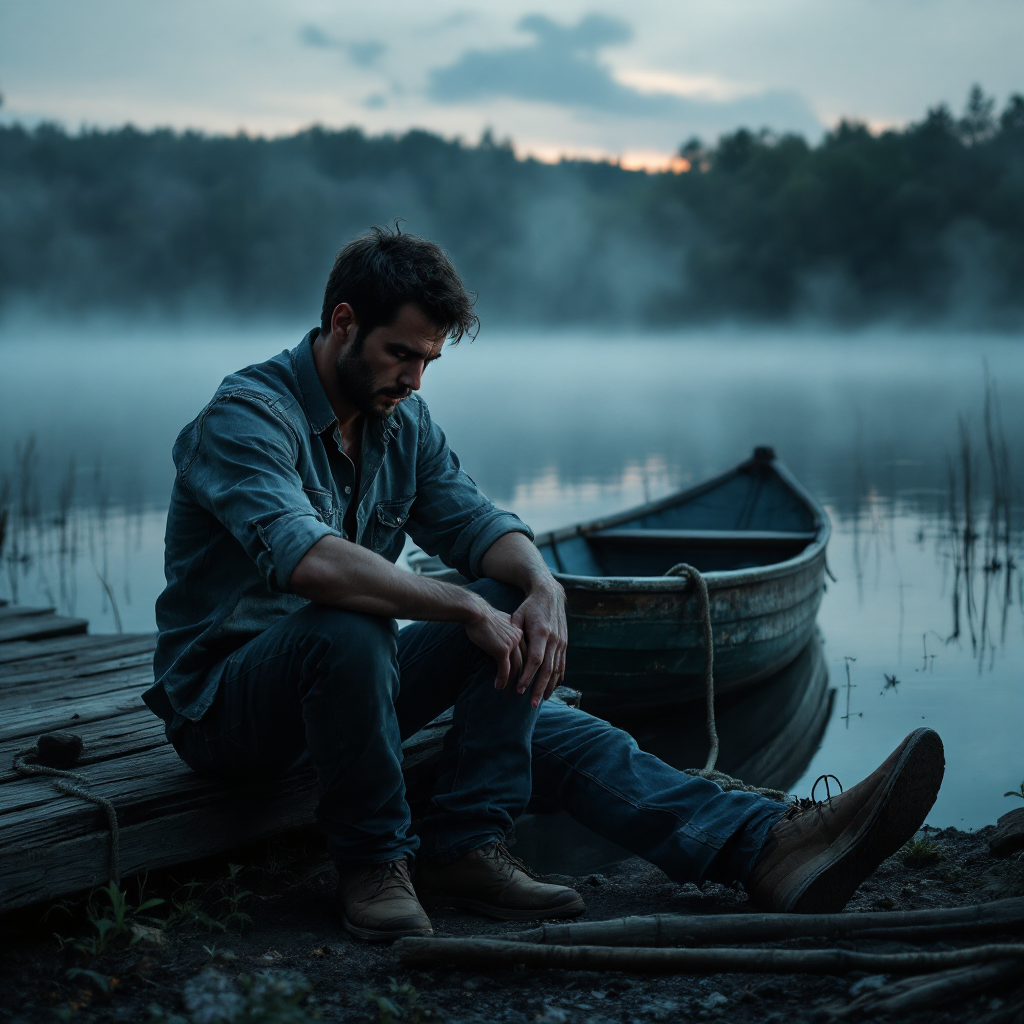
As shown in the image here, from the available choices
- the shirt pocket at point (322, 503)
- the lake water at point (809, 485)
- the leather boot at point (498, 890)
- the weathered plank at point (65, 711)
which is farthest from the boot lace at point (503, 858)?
the lake water at point (809, 485)

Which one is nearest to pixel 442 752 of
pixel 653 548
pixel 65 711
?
pixel 65 711

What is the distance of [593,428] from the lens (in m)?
22.2

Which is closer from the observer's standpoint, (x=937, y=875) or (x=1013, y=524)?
(x=937, y=875)

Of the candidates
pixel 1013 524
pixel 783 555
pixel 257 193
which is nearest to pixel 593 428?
pixel 1013 524

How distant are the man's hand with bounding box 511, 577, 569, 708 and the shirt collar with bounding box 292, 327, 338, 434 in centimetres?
63

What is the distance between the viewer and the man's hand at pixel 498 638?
237cm

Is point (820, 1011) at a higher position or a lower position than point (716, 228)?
lower

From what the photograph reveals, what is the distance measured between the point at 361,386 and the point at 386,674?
0.72m

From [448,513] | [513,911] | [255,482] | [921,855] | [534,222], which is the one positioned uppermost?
[534,222]

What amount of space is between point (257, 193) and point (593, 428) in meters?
44.1

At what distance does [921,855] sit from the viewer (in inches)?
115

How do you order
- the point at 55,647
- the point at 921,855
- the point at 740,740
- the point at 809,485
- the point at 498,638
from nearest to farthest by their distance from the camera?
the point at 498,638 < the point at 921,855 < the point at 55,647 < the point at 740,740 < the point at 809,485

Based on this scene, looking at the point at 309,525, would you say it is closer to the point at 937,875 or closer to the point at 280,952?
the point at 280,952

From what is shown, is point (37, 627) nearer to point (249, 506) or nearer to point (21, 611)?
point (21, 611)
